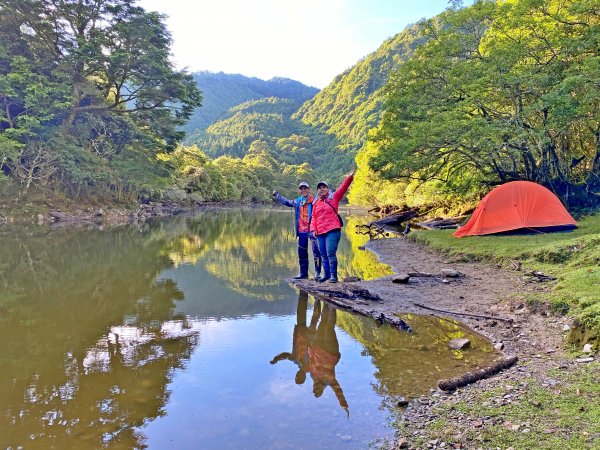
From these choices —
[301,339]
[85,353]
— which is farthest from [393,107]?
[85,353]

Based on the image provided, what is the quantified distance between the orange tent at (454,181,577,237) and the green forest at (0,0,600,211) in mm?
1930

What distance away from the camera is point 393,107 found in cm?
2027

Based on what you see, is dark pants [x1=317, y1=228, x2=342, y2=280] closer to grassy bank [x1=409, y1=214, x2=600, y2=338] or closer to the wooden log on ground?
grassy bank [x1=409, y1=214, x2=600, y2=338]

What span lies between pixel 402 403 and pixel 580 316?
286 cm

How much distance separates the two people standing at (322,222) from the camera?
9.05m

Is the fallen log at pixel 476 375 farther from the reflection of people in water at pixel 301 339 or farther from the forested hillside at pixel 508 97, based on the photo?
the forested hillside at pixel 508 97

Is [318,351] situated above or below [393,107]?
below

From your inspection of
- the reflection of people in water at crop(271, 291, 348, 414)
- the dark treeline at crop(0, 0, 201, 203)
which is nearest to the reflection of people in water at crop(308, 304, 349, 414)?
the reflection of people in water at crop(271, 291, 348, 414)

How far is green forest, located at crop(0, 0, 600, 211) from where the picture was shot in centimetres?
1595

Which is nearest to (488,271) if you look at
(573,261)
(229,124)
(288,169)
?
(573,261)

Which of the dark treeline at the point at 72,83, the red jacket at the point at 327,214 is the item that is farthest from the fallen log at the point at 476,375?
the dark treeline at the point at 72,83

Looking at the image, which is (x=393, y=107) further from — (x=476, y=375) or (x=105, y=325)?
(x=476, y=375)

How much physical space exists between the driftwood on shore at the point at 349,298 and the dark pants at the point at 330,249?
63cm

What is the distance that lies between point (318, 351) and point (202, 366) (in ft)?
5.40
